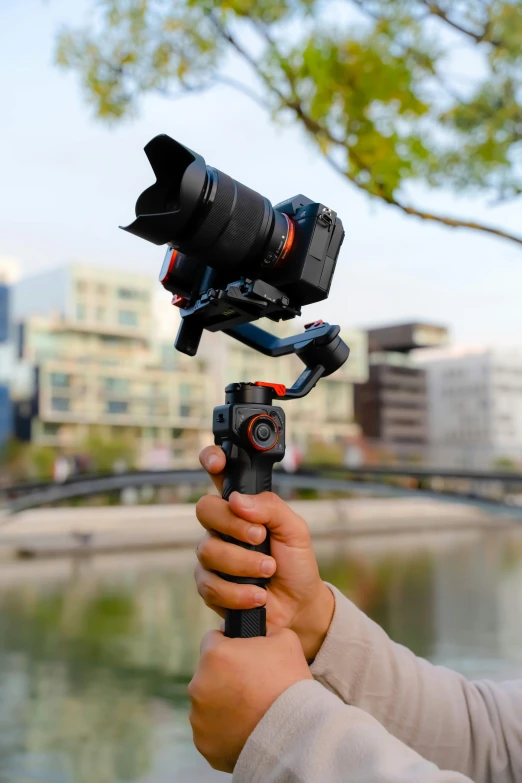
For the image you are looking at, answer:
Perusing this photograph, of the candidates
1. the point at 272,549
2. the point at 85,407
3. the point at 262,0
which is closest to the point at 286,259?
the point at 272,549

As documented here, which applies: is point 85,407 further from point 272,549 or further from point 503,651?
point 272,549

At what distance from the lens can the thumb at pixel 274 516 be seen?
0.88 m

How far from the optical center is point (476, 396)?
221 feet

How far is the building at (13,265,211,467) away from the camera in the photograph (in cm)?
4169

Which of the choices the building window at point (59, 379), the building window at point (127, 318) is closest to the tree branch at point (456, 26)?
the building window at point (59, 379)

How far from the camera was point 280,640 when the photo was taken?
33.3 inches

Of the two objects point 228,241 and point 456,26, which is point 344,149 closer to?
point 456,26

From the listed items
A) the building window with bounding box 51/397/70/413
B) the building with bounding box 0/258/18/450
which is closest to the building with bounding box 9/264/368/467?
the building window with bounding box 51/397/70/413

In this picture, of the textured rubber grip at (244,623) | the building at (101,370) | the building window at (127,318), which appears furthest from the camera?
the building window at (127,318)

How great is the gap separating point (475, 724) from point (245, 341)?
62 cm

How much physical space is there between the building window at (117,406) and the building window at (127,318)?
4.79 metres

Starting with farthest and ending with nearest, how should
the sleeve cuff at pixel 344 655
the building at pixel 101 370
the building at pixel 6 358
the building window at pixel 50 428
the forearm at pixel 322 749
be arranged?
the building at pixel 6 358
the building at pixel 101 370
the building window at pixel 50 428
the sleeve cuff at pixel 344 655
the forearm at pixel 322 749

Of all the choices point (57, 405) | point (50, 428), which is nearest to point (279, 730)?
point (57, 405)

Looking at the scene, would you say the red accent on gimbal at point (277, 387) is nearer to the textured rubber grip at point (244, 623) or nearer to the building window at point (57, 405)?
the textured rubber grip at point (244, 623)
